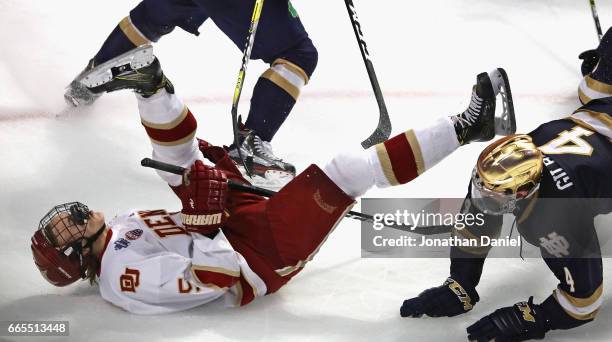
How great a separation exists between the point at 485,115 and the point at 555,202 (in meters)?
0.32

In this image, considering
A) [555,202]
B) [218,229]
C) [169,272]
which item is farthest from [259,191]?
[555,202]

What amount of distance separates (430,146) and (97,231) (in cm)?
89

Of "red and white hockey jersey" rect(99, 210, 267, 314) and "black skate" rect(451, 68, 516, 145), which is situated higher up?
"black skate" rect(451, 68, 516, 145)

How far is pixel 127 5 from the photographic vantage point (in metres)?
4.80

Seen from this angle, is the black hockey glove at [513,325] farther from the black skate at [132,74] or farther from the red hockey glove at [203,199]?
the black skate at [132,74]

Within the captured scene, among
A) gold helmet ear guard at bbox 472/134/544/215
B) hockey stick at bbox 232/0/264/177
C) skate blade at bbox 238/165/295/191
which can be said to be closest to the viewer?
gold helmet ear guard at bbox 472/134/544/215

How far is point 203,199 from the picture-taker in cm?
264

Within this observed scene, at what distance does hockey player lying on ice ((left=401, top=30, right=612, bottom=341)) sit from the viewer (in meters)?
2.42

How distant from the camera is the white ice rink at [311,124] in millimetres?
2709

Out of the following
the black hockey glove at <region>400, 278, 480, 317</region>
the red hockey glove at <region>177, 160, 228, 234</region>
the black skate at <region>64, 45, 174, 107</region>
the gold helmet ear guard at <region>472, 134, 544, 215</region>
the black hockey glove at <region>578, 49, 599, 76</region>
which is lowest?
the black hockey glove at <region>400, 278, 480, 317</region>

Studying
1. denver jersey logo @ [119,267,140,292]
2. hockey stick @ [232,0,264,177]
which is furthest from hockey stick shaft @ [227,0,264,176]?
denver jersey logo @ [119,267,140,292]

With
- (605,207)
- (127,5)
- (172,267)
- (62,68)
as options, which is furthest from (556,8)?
(172,267)

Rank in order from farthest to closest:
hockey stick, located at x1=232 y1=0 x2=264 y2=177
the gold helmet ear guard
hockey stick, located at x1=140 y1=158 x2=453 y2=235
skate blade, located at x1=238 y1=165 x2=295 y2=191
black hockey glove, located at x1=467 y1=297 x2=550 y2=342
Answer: skate blade, located at x1=238 y1=165 x2=295 y2=191
hockey stick, located at x1=232 y1=0 x2=264 y2=177
hockey stick, located at x1=140 y1=158 x2=453 y2=235
black hockey glove, located at x1=467 y1=297 x2=550 y2=342
the gold helmet ear guard

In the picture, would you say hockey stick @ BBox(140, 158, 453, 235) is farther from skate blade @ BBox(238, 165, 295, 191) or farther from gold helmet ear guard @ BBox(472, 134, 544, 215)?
gold helmet ear guard @ BBox(472, 134, 544, 215)
